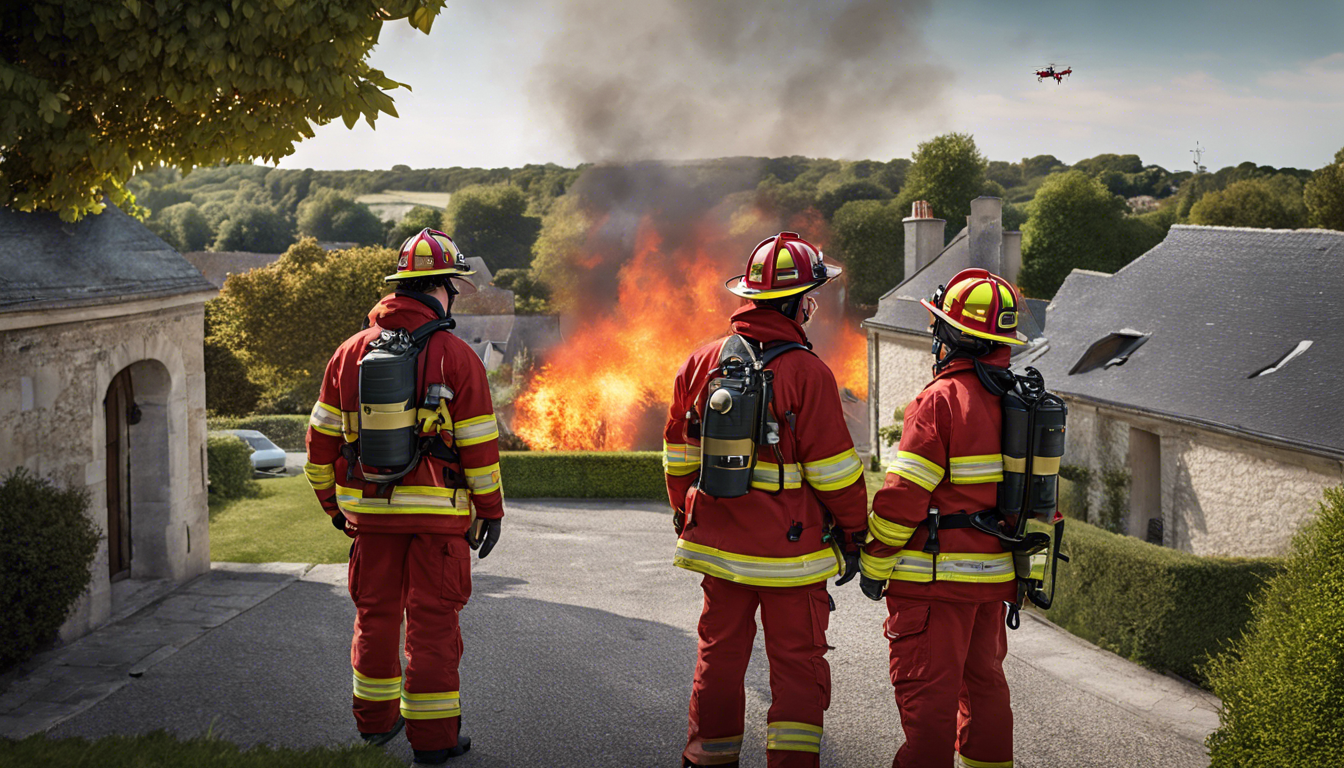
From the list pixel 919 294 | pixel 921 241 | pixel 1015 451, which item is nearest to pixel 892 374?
pixel 919 294

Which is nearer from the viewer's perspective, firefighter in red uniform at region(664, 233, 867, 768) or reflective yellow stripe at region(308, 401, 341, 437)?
firefighter in red uniform at region(664, 233, 867, 768)

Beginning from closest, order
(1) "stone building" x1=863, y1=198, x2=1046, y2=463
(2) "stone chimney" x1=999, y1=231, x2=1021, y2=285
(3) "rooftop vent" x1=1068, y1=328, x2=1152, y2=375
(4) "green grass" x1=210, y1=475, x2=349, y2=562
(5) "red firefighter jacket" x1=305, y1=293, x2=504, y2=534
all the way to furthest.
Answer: (5) "red firefighter jacket" x1=305, y1=293, x2=504, y2=534 < (4) "green grass" x1=210, y1=475, x2=349, y2=562 < (3) "rooftop vent" x1=1068, y1=328, x2=1152, y2=375 < (1) "stone building" x1=863, y1=198, x2=1046, y2=463 < (2) "stone chimney" x1=999, y1=231, x2=1021, y2=285

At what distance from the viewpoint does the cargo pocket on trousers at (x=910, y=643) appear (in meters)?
4.86

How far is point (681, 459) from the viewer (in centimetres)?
541

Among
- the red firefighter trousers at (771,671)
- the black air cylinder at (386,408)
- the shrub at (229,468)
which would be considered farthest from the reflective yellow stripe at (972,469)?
the shrub at (229,468)

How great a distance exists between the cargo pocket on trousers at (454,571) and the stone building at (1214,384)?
387 inches

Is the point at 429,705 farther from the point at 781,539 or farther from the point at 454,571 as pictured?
the point at 781,539

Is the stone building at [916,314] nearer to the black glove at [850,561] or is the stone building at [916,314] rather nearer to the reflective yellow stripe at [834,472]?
the black glove at [850,561]

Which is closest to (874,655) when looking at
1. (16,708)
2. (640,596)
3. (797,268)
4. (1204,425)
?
(640,596)

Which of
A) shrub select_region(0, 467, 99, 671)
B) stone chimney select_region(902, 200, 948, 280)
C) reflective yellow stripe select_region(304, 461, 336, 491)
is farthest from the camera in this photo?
stone chimney select_region(902, 200, 948, 280)

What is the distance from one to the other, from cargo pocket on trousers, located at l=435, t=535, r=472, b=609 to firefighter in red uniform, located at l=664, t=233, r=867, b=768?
4.19ft

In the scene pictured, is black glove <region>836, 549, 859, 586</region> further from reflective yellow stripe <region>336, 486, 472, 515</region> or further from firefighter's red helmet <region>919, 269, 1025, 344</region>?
reflective yellow stripe <region>336, 486, 472, 515</region>

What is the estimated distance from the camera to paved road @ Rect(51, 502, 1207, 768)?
234 inches

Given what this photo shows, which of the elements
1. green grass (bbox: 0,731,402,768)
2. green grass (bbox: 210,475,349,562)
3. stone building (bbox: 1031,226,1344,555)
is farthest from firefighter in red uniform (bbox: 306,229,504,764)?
stone building (bbox: 1031,226,1344,555)
